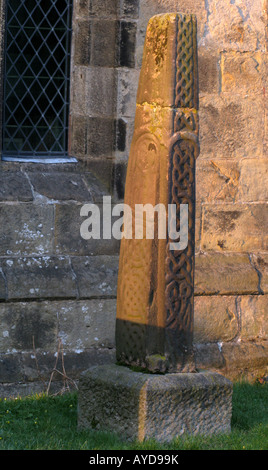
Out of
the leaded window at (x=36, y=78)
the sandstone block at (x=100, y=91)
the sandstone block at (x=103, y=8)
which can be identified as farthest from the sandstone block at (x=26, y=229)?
the sandstone block at (x=103, y=8)

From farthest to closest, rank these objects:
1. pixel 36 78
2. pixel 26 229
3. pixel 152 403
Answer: pixel 36 78 < pixel 26 229 < pixel 152 403

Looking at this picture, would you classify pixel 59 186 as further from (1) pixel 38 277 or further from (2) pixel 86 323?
(2) pixel 86 323

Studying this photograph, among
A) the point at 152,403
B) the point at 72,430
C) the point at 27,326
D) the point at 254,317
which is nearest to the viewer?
the point at 152,403

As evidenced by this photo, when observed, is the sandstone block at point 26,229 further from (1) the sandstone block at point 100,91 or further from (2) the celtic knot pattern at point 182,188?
(2) the celtic knot pattern at point 182,188

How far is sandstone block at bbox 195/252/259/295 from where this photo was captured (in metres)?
6.64

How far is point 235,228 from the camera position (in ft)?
22.8

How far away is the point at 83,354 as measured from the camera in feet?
20.0

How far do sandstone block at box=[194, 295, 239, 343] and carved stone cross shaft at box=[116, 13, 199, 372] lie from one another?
2.00 metres

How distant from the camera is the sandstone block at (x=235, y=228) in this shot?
6.86 m

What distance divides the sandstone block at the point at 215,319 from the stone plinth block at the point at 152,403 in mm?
1935

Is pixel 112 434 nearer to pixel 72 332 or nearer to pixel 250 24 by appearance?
pixel 72 332

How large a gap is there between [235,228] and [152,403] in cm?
287

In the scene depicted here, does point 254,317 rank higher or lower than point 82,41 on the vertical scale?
lower

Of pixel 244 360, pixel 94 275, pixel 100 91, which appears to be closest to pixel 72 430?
pixel 94 275
